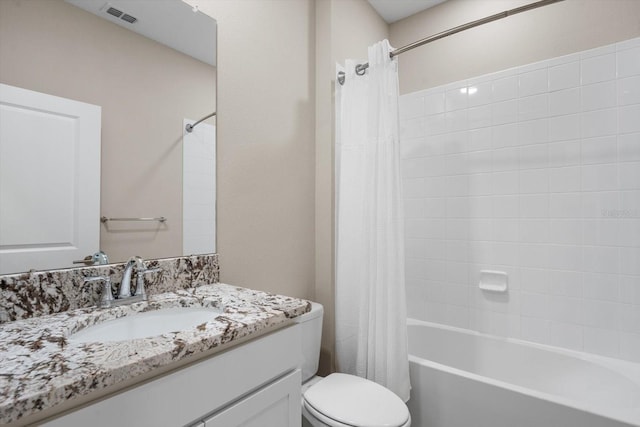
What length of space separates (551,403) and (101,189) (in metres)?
1.85

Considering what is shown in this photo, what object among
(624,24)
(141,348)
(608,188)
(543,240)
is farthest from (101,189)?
(624,24)

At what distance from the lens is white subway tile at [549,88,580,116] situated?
1.83m

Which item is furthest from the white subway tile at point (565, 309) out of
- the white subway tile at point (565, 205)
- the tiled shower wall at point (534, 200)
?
the white subway tile at point (565, 205)

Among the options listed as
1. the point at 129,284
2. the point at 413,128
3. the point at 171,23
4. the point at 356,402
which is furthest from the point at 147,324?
the point at 413,128

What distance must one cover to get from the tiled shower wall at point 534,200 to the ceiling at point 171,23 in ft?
5.09

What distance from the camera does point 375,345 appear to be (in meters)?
1.62

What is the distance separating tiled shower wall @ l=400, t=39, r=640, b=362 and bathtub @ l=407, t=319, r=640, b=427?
10 centimetres

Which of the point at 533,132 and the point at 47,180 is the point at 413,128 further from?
the point at 47,180

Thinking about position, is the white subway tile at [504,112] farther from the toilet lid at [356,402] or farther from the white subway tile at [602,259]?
the toilet lid at [356,402]

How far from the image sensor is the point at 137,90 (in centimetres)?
116

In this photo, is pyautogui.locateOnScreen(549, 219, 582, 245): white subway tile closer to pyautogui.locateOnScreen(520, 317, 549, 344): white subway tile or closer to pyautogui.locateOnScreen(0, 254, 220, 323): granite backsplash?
pyautogui.locateOnScreen(520, 317, 549, 344): white subway tile

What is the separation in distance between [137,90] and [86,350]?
0.89m

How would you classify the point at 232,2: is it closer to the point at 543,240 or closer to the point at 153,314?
the point at 153,314

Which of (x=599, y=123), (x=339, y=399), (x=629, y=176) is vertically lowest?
(x=339, y=399)
